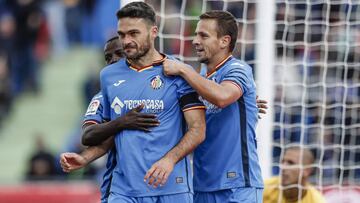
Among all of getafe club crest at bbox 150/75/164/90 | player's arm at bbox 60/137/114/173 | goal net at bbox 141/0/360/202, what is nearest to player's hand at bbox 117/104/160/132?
getafe club crest at bbox 150/75/164/90

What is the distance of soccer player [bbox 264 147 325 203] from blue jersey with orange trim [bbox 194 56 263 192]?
2370 mm

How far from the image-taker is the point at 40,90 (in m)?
18.8

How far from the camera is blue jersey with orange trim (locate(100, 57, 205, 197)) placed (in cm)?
669

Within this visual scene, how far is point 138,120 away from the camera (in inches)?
263

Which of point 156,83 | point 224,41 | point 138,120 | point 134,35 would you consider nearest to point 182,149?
point 138,120

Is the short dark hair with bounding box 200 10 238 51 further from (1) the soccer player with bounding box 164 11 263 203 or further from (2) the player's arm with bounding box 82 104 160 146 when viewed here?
(2) the player's arm with bounding box 82 104 160 146

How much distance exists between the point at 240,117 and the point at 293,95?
505 cm

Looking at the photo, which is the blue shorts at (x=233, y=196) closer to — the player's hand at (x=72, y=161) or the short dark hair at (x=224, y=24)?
the player's hand at (x=72, y=161)

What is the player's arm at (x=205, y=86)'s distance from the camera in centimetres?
661

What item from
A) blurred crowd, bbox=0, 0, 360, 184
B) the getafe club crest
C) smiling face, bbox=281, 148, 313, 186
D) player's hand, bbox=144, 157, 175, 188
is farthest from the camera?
blurred crowd, bbox=0, 0, 360, 184

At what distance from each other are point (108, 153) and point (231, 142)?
870 mm

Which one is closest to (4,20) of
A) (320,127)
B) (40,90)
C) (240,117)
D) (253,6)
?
(40,90)

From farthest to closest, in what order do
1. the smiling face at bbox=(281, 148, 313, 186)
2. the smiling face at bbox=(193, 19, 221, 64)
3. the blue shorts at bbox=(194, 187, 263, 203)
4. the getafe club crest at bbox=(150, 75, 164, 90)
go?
the smiling face at bbox=(281, 148, 313, 186)
the smiling face at bbox=(193, 19, 221, 64)
the blue shorts at bbox=(194, 187, 263, 203)
the getafe club crest at bbox=(150, 75, 164, 90)

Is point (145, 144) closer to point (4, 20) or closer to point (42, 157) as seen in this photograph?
point (42, 157)
